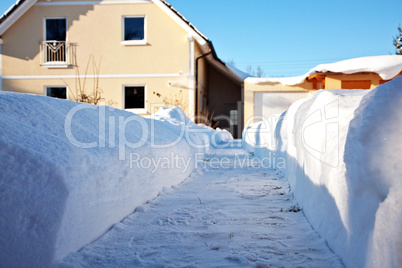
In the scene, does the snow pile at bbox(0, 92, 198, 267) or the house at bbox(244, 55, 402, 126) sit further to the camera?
the house at bbox(244, 55, 402, 126)

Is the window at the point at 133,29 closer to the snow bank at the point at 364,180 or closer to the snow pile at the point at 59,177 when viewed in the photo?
the snow pile at the point at 59,177

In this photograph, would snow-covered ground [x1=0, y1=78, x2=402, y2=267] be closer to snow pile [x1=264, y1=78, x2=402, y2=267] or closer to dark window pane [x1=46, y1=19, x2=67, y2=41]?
snow pile [x1=264, y1=78, x2=402, y2=267]

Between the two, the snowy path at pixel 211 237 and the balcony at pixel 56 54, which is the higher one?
the balcony at pixel 56 54

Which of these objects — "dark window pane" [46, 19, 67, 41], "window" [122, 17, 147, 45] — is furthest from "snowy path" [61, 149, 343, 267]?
"dark window pane" [46, 19, 67, 41]

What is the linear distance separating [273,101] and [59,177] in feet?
35.2

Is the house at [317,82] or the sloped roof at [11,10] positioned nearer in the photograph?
the house at [317,82]

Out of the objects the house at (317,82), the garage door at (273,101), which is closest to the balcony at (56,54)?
the house at (317,82)

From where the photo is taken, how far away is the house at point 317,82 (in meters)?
Result: 8.82

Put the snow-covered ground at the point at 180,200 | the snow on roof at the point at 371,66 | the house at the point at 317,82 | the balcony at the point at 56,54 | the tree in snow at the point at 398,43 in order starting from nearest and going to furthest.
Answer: the snow-covered ground at the point at 180,200
the snow on roof at the point at 371,66
the house at the point at 317,82
the balcony at the point at 56,54
the tree in snow at the point at 398,43

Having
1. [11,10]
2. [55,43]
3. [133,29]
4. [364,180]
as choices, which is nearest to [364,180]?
[364,180]

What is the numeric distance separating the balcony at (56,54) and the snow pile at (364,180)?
37.5 feet

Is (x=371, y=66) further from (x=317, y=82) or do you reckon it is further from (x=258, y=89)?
(x=258, y=89)

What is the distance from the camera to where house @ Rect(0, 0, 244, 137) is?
35.8 feet

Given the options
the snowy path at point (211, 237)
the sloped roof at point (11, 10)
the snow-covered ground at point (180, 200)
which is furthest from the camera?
the sloped roof at point (11, 10)
